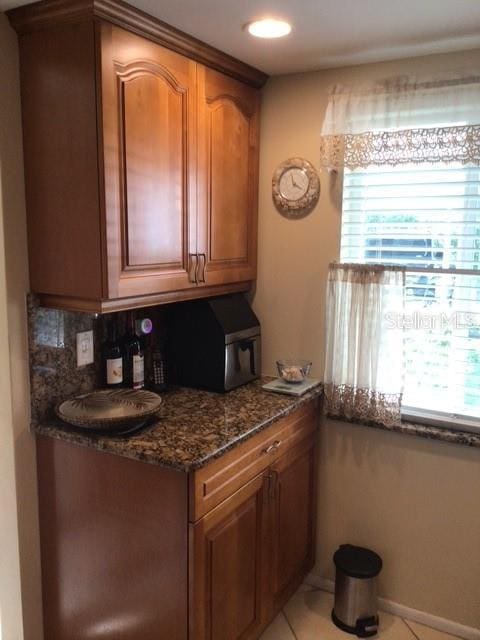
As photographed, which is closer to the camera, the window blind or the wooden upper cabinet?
the wooden upper cabinet

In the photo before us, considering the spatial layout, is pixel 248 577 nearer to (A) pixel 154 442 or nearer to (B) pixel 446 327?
(A) pixel 154 442

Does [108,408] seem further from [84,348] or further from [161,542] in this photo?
[161,542]

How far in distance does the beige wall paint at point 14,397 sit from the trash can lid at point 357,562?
119 centimetres

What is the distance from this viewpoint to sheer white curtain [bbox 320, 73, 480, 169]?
203cm

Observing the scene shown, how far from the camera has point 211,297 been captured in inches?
94.3

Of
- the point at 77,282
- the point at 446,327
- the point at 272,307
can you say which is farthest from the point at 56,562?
the point at 446,327

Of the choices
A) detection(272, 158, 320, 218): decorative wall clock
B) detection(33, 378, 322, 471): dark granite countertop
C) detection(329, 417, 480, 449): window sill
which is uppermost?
detection(272, 158, 320, 218): decorative wall clock

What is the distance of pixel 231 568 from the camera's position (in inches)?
75.1

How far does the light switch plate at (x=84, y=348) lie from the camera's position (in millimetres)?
2074

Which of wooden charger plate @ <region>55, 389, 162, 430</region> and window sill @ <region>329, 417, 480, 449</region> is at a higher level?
wooden charger plate @ <region>55, 389, 162, 430</region>

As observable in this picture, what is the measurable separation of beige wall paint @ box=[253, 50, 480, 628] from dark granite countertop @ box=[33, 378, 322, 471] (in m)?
0.33

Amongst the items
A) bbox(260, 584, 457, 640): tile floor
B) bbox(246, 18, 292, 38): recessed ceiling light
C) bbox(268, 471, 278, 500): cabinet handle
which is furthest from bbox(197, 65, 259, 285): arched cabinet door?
bbox(260, 584, 457, 640): tile floor

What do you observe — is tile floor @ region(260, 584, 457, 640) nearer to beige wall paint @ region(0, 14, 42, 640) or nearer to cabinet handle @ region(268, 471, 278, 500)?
cabinet handle @ region(268, 471, 278, 500)

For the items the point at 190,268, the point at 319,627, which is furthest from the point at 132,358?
the point at 319,627
